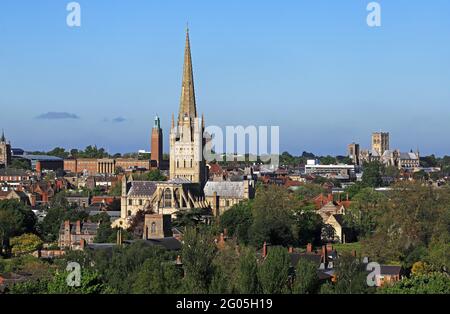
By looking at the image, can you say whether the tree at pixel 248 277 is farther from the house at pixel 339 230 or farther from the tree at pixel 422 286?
the house at pixel 339 230

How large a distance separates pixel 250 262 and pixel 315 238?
33.9m

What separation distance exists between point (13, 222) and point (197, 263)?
31.5m

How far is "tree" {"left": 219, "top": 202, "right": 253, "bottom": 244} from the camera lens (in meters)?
68.8

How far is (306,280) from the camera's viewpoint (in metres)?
41.1

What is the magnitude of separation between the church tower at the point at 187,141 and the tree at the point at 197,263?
56.4 meters

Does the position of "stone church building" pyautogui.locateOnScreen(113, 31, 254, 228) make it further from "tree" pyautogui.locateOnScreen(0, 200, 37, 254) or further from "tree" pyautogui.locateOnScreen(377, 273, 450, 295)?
"tree" pyautogui.locateOnScreen(377, 273, 450, 295)

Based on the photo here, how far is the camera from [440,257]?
52469 millimetres

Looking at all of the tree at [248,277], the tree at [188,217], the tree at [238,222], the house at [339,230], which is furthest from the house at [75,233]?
the tree at [248,277]

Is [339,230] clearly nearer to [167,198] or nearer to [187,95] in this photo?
[167,198]
